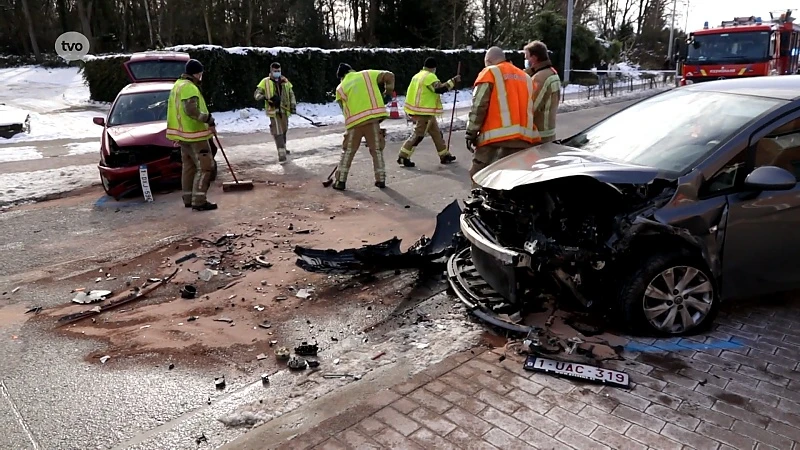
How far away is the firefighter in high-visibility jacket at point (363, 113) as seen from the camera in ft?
27.8

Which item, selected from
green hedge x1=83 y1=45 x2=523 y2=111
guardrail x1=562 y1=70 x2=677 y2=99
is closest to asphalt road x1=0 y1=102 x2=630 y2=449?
green hedge x1=83 y1=45 x2=523 y2=111

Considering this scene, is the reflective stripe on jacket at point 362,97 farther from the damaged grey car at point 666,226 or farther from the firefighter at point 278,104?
the damaged grey car at point 666,226

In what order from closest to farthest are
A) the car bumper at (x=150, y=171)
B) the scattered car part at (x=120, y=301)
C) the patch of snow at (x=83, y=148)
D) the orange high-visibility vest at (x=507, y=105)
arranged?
the scattered car part at (x=120, y=301) < the orange high-visibility vest at (x=507, y=105) < the car bumper at (x=150, y=171) < the patch of snow at (x=83, y=148)

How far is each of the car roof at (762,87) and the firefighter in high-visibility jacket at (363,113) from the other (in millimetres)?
4658

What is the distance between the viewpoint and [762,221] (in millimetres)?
3863

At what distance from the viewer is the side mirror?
367 cm

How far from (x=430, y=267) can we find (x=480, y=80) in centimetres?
227

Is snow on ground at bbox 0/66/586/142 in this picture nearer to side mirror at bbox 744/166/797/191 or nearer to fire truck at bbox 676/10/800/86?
fire truck at bbox 676/10/800/86

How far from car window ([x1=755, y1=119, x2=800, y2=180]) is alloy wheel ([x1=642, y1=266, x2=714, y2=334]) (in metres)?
0.90

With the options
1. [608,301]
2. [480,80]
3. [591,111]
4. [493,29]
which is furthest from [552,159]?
[493,29]

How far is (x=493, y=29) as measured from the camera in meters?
36.3

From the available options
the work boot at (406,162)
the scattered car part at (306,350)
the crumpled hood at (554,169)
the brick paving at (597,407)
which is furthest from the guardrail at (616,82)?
the scattered car part at (306,350)

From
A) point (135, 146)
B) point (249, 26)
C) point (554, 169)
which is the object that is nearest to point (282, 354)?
point (554, 169)

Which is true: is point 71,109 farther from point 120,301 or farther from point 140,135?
point 120,301
